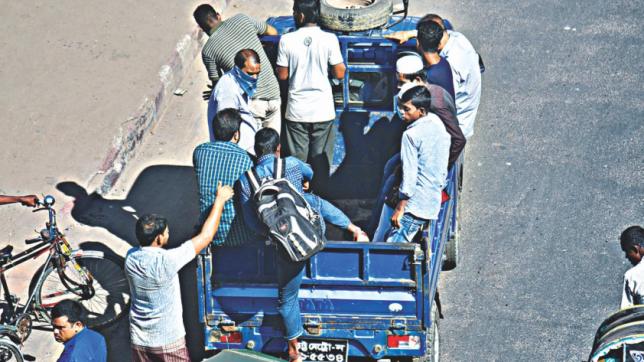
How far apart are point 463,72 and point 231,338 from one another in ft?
10.4

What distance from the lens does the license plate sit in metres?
7.71

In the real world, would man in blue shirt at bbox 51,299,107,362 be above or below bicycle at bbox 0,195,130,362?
above

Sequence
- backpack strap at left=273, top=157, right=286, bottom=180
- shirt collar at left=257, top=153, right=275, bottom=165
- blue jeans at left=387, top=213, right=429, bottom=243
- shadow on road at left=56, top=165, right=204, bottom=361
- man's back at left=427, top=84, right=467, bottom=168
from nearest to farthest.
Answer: backpack strap at left=273, top=157, right=286, bottom=180 < shirt collar at left=257, top=153, right=275, bottom=165 < blue jeans at left=387, top=213, right=429, bottom=243 < man's back at left=427, top=84, right=467, bottom=168 < shadow on road at left=56, top=165, right=204, bottom=361

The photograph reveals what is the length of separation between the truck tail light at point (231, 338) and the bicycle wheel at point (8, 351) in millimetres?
1861

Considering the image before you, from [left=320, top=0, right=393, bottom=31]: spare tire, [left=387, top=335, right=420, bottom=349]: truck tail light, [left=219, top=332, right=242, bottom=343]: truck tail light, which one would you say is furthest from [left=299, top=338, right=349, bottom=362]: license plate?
[left=320, top=0, right=393, bottom=31]: spare tire

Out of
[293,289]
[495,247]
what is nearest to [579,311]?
[495,247]

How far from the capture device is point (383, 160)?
9.99 m

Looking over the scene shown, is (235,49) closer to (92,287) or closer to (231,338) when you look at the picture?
(92,287)

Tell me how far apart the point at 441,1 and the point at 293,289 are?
307 inches

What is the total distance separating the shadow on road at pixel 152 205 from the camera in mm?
10406

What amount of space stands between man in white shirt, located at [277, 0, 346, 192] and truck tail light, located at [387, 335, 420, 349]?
2.59 metres

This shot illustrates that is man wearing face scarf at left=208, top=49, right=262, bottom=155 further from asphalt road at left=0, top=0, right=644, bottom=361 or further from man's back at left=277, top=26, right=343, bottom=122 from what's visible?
→ asphalt road at left=0, top=0, right=644, bottom=361

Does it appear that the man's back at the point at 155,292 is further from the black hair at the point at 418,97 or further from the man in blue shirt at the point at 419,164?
the black hair at the point at 418,97

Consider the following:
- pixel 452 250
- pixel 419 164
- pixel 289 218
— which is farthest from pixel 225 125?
pixel 452 250
